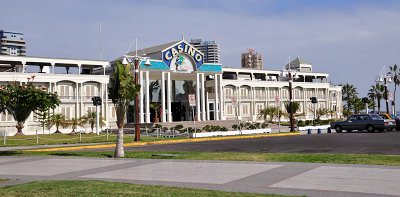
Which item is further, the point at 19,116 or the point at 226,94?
the point at 226,94

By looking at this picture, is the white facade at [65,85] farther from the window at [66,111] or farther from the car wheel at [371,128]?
the car wheel at [371,128]

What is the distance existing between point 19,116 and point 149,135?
1158 centimetres

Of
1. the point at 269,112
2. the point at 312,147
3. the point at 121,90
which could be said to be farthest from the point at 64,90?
the point at 312,147

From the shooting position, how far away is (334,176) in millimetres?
9539

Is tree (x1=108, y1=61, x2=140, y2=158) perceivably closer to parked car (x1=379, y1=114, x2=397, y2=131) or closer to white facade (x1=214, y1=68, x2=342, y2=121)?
parked car (x1=379, y1=114, x2=397, y2=131)

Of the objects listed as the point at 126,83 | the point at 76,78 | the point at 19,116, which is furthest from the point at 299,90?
the point at 126,83

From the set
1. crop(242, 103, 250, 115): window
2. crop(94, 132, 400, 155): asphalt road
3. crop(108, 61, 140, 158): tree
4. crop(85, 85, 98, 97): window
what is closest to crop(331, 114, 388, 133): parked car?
crop(94, 132, 400, 155): asphalt road

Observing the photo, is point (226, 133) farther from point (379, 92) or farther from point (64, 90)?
point (379, 92)

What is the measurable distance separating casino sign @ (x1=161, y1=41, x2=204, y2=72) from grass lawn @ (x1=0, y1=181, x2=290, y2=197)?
3841cm

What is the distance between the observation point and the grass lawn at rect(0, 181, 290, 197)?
754 cm

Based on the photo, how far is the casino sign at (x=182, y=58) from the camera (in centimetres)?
4694

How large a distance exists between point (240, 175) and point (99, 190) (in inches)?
159

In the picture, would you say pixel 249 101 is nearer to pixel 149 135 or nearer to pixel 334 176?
pixel 149 135

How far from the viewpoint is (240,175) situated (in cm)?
1021
